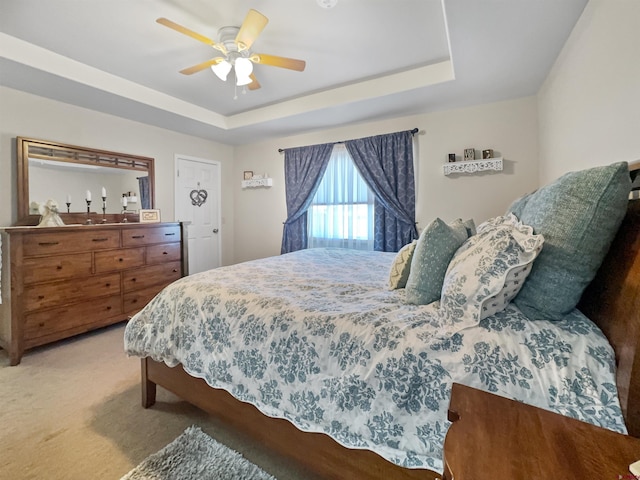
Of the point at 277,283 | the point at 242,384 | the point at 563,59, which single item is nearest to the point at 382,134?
the point at 563,59

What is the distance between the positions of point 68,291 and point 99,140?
176cm

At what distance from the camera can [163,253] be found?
3.54m

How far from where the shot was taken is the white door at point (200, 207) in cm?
430

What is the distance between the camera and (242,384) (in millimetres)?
1324

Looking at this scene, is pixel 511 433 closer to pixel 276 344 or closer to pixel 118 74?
pixel 276 344

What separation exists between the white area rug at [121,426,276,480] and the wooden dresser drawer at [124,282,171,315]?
2.10m

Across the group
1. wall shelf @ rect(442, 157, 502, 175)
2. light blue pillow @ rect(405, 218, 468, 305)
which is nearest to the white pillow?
light blue pillow @ rect(405, 218, 468, 305)

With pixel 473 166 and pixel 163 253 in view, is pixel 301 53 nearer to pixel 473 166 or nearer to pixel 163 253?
pixel 473 166

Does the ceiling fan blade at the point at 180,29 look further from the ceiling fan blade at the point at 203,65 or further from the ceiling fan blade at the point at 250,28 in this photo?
the ceiling fan blade at the point at 250,28

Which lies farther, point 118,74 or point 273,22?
point 118,74

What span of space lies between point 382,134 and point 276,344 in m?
3.16

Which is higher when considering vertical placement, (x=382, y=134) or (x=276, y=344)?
(x=382, y=134)

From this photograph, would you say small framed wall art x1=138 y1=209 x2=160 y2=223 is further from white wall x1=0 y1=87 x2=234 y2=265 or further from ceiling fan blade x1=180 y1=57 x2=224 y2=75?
ceiling fan blade x1=180 y1=57 x2=224 y2=75

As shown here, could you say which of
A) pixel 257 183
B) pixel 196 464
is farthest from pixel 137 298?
pixel 196 464
